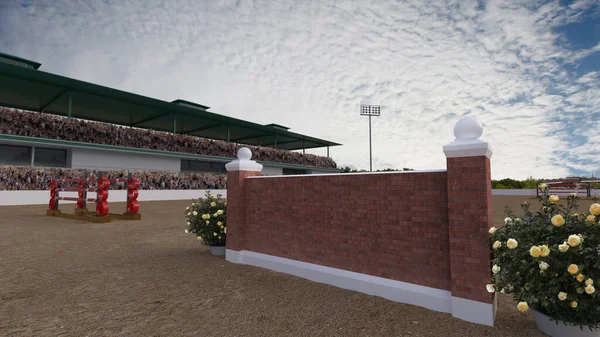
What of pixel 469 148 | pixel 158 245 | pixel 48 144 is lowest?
pixel 158 245

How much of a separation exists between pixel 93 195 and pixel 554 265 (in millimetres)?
30985

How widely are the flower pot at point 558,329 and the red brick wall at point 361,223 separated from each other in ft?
3.06

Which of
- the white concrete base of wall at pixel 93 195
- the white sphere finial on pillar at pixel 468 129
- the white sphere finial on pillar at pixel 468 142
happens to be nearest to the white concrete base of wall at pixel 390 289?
the white sphere finial on pillar at pixel 468 142

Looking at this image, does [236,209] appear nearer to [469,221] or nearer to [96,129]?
[469,221]

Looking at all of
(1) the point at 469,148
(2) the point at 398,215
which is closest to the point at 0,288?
(2) the point at 398,215

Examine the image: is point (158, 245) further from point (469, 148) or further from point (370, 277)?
point (469, 148)

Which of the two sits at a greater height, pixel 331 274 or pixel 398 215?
pixel 398 215

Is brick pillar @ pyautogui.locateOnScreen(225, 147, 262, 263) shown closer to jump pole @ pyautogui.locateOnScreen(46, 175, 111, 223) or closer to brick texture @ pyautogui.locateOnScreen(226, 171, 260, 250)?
brick texture @ pyautogui.locateOnScreen(226, 171, 260, 250)

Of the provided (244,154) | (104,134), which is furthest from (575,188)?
(104,134)

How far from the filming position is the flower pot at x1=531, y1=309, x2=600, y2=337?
3.11 meters

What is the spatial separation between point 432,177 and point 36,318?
522 centimetres

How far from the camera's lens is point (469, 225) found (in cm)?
368

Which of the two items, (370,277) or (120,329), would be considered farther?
(370,277)

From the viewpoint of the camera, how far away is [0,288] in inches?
193
